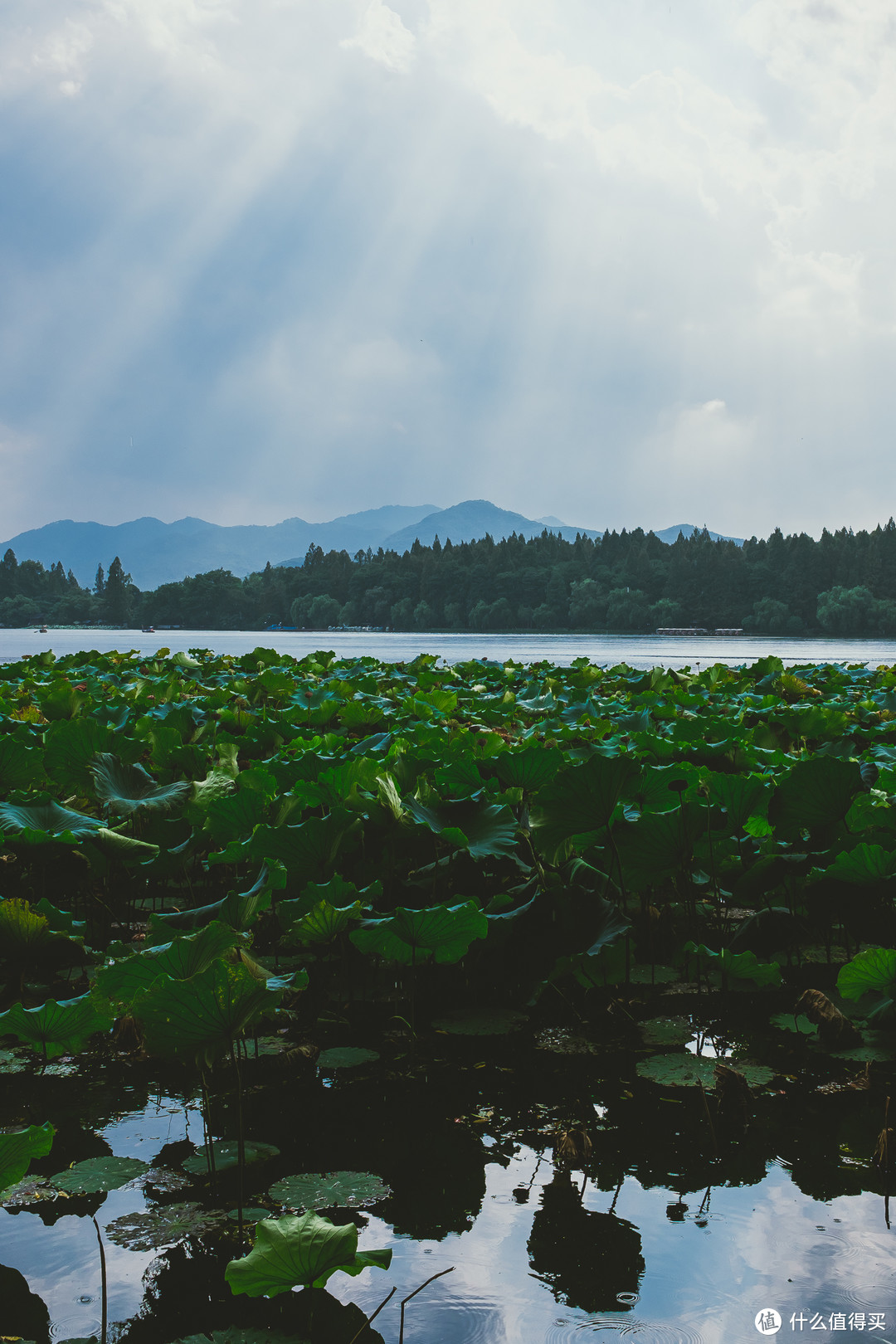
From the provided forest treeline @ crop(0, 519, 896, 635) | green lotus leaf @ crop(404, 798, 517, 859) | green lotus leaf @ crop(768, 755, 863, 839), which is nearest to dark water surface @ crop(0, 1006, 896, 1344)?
green lotus leaf @ crop(404, 798, 517, 859)

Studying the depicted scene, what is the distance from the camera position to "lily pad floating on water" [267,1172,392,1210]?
1.96 meters

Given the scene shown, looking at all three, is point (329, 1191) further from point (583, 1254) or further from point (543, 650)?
point (543, 650)

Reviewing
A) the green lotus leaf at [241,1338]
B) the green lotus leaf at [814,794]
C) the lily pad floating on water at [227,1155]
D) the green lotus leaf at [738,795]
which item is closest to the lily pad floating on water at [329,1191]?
the lily pad floating on water at [227,1155]

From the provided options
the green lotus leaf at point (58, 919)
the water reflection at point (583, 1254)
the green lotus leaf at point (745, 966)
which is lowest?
the water reflection at point (583, 1254)

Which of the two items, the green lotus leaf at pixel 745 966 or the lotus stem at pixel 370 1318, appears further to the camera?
the green lotus leaf at pixel 745 966

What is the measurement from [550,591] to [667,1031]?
9983 cm

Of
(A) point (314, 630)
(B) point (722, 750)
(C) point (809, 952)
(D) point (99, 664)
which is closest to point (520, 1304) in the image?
(C) point (809, 952)

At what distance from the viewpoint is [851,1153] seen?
2201mm

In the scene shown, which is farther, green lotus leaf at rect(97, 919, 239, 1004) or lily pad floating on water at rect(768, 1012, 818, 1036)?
lily pad floating on water at rect(768, 1012, 818, 1036)

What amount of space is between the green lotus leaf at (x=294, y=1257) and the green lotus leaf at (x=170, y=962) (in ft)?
1.77

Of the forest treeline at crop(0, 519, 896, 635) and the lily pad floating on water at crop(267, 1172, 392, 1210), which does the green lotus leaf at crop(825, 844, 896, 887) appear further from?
the forest treeline at crop(0, 519, 896, 635)

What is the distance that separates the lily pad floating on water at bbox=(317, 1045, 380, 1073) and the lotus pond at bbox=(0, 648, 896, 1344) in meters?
0.02

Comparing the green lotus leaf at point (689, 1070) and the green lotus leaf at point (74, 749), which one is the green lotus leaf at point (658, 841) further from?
the green lotus leaf at point (74, 749)

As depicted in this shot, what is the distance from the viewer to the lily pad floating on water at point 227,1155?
83.4 inches
